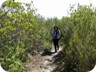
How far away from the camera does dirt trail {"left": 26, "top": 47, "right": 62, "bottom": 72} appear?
36.9 feet

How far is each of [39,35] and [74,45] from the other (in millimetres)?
6598

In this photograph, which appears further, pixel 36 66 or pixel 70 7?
pixel 70 7

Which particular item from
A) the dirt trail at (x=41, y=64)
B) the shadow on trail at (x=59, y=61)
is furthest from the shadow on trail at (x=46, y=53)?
the shadow on trail at (x=59, y=61)

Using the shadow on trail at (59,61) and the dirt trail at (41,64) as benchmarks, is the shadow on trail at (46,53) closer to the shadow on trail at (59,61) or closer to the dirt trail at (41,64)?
the dirt trail at (41,64)

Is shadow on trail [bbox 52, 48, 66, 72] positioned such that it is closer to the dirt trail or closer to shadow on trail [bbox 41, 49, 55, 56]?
the dirt trail

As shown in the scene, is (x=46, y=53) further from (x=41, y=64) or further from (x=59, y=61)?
(x=59, y=61)

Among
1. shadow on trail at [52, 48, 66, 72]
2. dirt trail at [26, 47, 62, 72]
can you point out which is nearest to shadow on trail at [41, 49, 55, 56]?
dirt trail at [26, 47, 62, 72]

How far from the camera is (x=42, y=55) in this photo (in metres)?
14.2

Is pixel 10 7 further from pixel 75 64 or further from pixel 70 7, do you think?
pixel 70 7

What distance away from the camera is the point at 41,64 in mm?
12117

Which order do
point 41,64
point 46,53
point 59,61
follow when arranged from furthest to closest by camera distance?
1. point 46,53
2. point 41,64
3. point 59,61

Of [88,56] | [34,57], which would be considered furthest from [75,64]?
[34,57]

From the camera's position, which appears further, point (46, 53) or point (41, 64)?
point (46, 53)

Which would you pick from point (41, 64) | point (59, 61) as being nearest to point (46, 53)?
point (41, 64)
